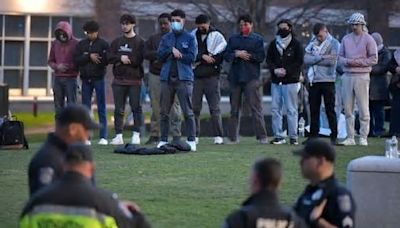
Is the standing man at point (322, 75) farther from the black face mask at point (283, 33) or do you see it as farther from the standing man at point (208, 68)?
the standing man at point (208, 68)

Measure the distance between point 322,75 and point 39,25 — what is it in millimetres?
24411

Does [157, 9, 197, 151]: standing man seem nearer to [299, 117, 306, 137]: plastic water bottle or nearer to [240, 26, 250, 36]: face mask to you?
[240, 26, 250, 36]: face mask

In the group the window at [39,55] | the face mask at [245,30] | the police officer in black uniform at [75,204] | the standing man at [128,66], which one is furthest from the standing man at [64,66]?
the window at [39,55]

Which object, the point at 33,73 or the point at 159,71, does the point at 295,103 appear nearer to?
the point at 159,71

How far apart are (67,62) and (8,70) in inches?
908

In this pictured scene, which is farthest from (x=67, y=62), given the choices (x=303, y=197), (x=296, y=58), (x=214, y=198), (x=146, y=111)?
(x=146, y=111)

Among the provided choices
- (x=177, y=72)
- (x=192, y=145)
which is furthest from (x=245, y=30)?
(x=192, y=145)

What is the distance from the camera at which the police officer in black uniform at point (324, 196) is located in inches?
286

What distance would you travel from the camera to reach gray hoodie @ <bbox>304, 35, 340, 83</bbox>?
1738cm

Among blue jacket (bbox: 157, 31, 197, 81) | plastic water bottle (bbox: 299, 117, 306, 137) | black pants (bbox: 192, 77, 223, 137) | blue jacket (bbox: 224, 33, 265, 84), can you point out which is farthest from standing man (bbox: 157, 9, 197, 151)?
plastic water bottle (bbox: 299, 117, 306, 137)

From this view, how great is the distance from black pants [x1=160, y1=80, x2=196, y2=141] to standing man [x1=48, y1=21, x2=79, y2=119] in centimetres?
182

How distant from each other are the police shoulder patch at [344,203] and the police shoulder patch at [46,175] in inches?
75.3

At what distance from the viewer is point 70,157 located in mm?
6500

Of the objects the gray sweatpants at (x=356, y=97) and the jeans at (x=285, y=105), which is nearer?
the gray sweatpants at (x=356, y=97)
